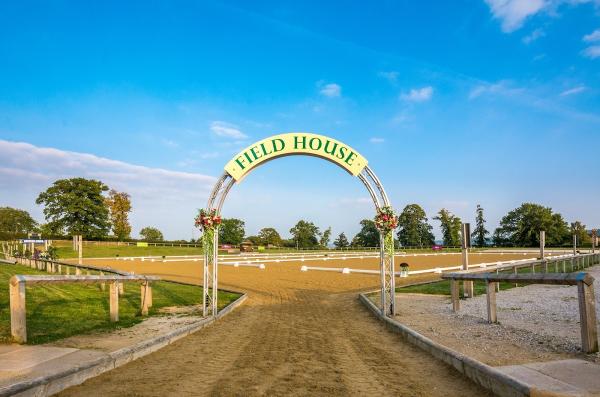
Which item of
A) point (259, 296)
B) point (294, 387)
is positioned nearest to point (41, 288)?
point (259, 296)

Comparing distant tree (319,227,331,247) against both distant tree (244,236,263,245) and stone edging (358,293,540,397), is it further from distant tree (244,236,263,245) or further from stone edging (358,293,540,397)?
stone edging (358,293,540,397)

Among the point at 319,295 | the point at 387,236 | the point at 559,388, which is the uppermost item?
the point at 387,236

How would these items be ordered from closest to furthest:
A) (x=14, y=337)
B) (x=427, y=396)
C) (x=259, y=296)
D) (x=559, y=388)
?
(x=559, y=388), (x=427, y=396), (x=14, y=337), (x=259, y=296)

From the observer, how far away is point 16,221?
11706 centimetres

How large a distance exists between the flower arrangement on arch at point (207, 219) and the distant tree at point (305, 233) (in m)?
105

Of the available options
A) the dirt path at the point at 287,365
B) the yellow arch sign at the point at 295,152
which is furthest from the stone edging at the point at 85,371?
the yellow arch sign at the point at 295,152

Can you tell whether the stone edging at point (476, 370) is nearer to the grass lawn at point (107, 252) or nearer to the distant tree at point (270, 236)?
the grass lawn at point (107, 252)

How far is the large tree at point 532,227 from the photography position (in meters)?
90.3

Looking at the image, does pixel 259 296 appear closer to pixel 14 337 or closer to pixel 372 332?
pixel 372 332

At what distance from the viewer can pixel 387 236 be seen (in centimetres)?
1099

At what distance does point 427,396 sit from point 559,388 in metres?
1.22

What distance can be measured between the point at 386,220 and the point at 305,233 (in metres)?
107

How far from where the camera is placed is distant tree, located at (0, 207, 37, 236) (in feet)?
374

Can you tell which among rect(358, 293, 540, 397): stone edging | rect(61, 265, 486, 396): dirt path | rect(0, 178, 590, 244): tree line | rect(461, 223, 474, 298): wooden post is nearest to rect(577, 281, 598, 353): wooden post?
rect(358, 293, 540, 397): stone edging
